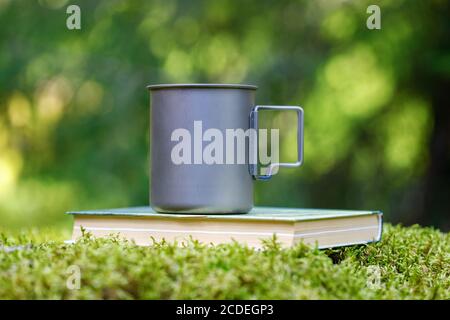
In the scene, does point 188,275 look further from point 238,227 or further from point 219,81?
point 219,81

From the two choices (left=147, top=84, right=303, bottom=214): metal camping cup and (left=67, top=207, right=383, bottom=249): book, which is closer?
(left=67, top=207, right=383, bottom=249): book

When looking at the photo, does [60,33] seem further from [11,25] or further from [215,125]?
[215,125]

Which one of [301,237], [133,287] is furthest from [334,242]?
[133,287]

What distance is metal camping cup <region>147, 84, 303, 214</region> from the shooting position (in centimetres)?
233

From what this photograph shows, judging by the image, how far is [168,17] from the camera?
6.81 meters

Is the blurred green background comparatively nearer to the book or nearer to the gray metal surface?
the book

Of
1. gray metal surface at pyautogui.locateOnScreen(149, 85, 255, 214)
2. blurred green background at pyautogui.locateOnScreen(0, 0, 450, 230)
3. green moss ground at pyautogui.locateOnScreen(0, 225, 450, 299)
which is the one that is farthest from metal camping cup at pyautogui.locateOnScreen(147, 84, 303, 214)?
blurred green background at pyautogui.locateOnScreen(0, 0, 450, 230)

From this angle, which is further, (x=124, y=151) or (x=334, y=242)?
(x=124, y=151)

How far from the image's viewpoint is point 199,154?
232 centimetres

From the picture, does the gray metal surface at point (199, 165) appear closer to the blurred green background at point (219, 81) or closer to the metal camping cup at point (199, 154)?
the metal camping cup at point (199, 154)

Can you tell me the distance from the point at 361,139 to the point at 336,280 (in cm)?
510

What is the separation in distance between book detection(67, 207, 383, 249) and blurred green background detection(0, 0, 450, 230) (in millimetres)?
4137

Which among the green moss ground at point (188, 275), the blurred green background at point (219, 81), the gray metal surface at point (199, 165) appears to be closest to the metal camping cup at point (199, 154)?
the gray metal surface at point (199, 165)

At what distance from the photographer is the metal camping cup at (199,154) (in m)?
2.33
